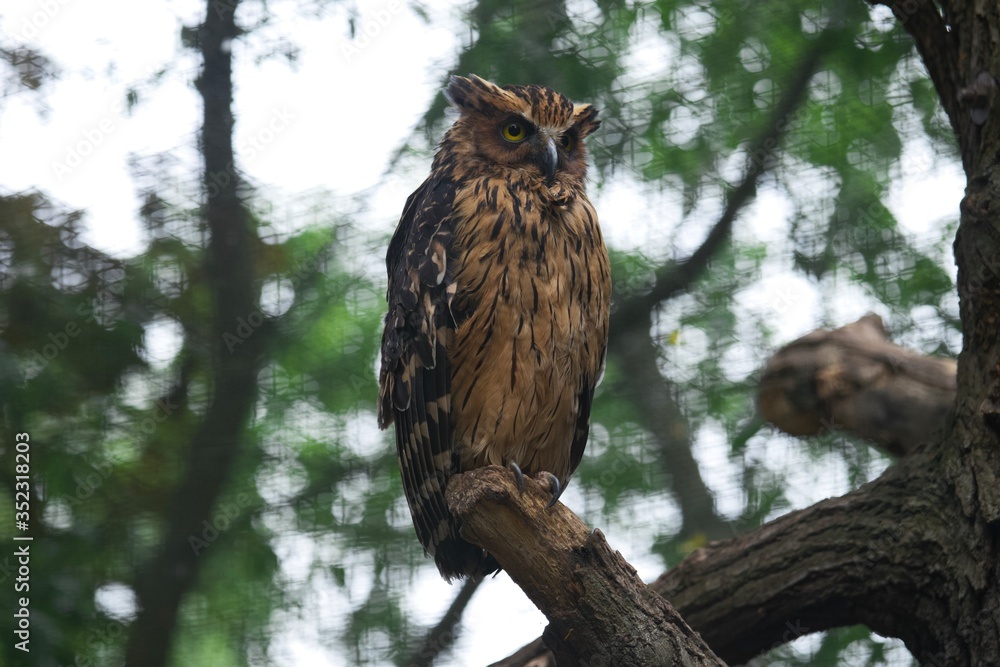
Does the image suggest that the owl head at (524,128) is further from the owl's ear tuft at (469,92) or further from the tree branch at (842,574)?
the tree branch at (842,574)

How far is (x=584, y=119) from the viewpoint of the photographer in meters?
2.64

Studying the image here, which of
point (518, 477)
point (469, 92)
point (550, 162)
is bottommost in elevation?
point (518, 477)

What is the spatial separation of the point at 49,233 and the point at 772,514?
3307 millimetres

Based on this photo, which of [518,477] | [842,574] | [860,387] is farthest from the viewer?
[860,387]

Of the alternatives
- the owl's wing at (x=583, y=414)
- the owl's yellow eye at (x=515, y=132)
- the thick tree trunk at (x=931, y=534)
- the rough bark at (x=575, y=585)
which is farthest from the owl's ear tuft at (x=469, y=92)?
the rough bark at (x=575, y=585)

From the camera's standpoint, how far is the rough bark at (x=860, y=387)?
2.80 m

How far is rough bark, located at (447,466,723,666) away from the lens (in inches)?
66.3

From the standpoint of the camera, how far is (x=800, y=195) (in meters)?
3.99

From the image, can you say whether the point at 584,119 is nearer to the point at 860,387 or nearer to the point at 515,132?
the point at 515,132

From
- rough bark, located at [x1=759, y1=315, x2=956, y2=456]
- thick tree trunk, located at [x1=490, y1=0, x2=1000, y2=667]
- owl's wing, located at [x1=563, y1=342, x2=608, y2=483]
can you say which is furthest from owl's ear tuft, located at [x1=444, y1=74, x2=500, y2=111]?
rough bark, located at [x1=759, y1=315, x2=956, y2=456]

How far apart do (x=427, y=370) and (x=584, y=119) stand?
92cm

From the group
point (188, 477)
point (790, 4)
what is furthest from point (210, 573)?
point (790, 4)

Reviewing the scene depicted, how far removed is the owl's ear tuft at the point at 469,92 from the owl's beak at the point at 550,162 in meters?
0.26

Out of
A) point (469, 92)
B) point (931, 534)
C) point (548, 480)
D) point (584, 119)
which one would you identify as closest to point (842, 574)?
point (931, 534)
